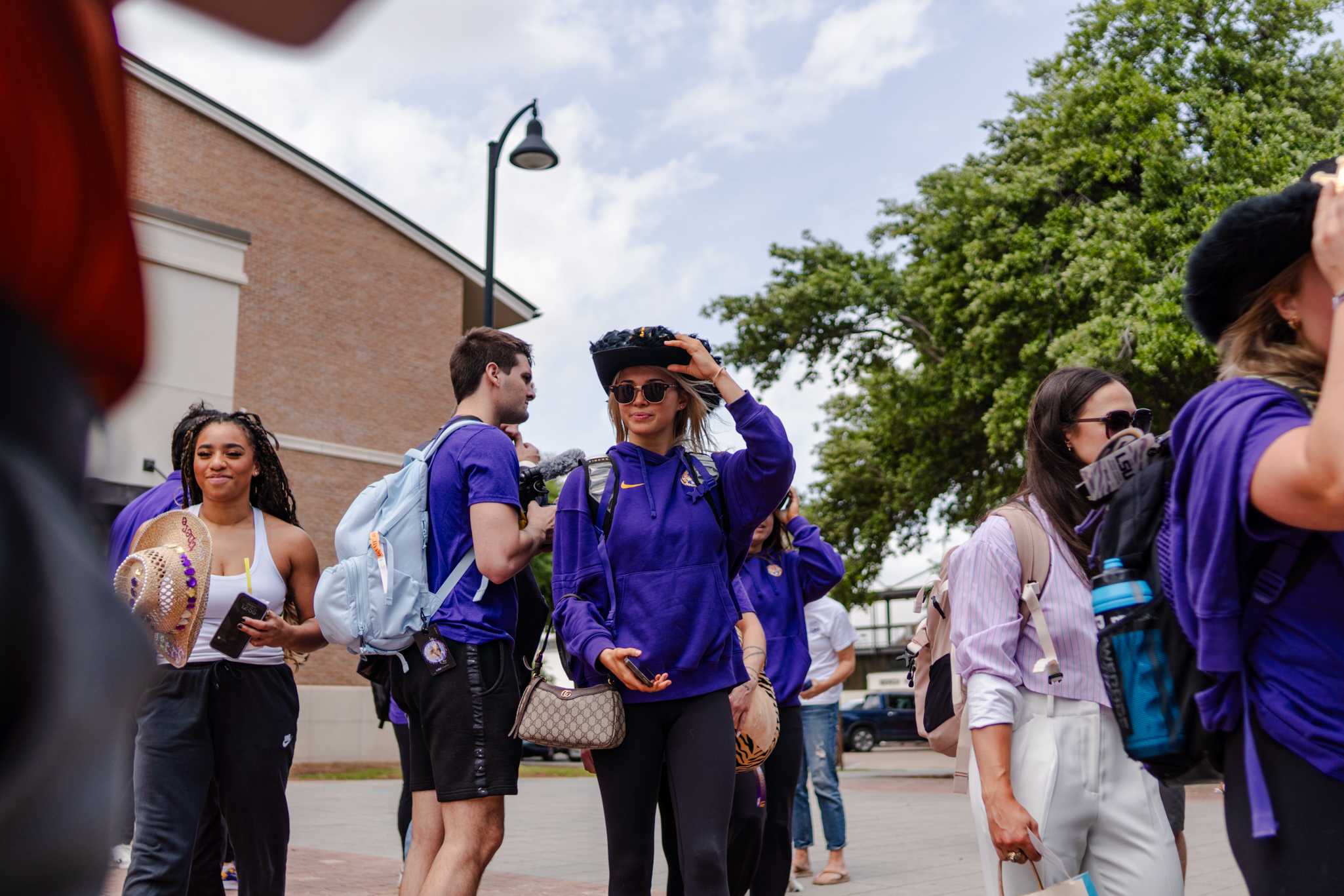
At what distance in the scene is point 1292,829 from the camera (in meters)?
1.87

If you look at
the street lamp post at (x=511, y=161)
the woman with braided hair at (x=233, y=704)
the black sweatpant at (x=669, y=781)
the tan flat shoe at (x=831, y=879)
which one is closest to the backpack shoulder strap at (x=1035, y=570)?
the black sweatpant at (x=669, y=781)

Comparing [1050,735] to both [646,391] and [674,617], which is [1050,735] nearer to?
[674,617]

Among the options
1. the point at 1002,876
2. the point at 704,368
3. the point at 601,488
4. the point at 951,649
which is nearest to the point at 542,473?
the point at 601,488

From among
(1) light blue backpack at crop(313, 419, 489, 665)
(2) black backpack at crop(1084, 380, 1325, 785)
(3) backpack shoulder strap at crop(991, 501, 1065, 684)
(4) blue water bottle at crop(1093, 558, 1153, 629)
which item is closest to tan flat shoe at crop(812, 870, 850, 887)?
(1) light blue backpack at crop(313, 419, 489, 665)

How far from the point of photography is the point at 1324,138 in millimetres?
17328

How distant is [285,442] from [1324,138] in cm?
2046

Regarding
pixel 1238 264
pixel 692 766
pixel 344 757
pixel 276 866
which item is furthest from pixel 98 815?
pixel 344 757

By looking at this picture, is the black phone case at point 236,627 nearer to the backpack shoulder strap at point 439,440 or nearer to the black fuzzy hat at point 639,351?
the backpack shoulder strap at point 439,440

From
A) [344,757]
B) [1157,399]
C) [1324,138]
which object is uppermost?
[1324,138]

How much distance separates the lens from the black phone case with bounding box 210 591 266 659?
13.8ft

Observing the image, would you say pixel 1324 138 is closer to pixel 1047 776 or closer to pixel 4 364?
pixel 1047 776

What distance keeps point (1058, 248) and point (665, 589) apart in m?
16.3

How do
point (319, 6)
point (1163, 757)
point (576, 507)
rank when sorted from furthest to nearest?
point (576, 507), point (1163, 757), point (319, 6)

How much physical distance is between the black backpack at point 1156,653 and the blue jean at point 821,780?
6044mm
